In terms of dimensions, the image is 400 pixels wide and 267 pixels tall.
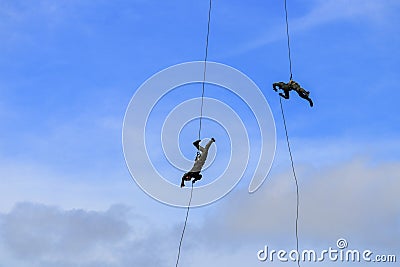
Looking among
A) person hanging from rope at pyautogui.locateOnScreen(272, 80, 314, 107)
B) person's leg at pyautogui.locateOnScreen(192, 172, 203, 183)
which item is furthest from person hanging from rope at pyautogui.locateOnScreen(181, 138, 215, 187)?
person hanging from rope at pyautogui.locateOnScreen(272, 80, 314, 107)

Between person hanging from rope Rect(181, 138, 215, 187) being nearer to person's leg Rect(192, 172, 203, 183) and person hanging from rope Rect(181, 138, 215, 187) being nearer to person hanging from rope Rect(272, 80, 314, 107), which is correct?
person's leg Rect(192, 172, 203, 183)

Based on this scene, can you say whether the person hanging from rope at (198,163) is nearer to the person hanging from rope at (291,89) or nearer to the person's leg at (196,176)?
the person's leg at (196,176)

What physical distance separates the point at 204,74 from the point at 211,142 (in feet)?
17.2

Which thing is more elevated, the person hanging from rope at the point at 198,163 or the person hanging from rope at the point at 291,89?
the person hanging from rope at the point at 291,89

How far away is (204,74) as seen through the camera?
1075 inches

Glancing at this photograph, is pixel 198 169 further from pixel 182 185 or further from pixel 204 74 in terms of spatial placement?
pixel 204 74

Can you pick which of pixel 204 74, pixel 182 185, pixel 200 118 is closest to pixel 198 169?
pixel 182 185

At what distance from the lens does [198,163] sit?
2277 centimetres

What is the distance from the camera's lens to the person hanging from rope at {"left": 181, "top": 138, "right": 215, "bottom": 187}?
22.6 m

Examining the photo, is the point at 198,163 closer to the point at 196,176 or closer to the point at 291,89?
the point at 196,176

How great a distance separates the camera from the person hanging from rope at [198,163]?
22609 mm

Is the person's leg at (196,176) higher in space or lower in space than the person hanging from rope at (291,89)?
lower

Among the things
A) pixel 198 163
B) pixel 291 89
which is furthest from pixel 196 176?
pixel 291 89

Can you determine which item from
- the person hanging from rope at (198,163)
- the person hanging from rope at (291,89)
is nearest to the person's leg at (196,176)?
the person hanging from rope at (198,163)
